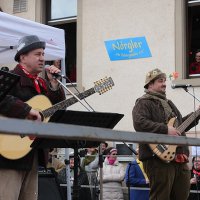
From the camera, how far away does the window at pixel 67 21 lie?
11406mm

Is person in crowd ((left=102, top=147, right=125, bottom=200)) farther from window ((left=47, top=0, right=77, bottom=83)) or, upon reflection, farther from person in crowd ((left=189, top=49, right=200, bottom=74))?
window ((left=47, top=0, right=77, bottom=83))

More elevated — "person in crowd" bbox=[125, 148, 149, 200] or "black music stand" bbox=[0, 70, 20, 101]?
"black music stand" bbox=[0, 70, 20, 101]

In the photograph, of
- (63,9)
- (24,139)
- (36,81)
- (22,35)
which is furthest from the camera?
(63,9)

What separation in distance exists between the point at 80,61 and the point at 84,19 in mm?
919

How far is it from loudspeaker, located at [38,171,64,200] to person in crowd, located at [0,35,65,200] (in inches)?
86.1

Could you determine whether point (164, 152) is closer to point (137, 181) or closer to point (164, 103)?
point (164, 103)

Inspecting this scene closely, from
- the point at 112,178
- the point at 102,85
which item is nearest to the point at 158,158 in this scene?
the point at 102,85

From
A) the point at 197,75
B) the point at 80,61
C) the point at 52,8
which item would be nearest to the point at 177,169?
the point at 197,75

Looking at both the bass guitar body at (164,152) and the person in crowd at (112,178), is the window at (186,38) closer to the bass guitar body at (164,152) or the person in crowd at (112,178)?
the person in crowd at (112,178)

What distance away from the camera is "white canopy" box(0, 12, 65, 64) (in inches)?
231

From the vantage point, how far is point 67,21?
11680 mm

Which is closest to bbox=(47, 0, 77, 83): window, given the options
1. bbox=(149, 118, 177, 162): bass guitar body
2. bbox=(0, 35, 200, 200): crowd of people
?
bbox=(0, 35, 200, 200): crowd of people

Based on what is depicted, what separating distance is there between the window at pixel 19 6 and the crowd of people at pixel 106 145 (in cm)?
505

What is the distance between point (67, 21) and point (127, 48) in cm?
193
